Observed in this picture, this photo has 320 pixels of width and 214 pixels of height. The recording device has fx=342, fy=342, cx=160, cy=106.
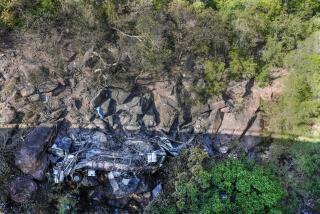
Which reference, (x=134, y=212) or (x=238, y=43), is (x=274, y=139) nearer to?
(x=238, y=43)

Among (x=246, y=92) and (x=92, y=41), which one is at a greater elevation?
(x=92, y=41)

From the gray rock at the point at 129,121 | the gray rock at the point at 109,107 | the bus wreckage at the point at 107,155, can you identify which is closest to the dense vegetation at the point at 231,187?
the bus wreckage at the point at 107,155

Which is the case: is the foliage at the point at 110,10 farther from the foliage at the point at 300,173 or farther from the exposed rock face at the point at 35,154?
the foliage at the point at 300,173

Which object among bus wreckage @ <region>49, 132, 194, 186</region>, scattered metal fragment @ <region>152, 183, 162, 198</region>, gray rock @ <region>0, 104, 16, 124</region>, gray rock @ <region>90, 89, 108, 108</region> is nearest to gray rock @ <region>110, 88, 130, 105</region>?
gray rock @ <region>90, 89, 108, 108</region>

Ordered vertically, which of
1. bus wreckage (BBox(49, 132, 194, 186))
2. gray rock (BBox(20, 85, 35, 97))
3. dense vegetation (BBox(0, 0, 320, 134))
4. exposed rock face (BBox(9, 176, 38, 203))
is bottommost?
exposed rock face (BBox(9, 176, 38, 203))

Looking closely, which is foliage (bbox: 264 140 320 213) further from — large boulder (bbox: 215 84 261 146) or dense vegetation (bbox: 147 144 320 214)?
large boulder (bbox: 215 84 261 146)

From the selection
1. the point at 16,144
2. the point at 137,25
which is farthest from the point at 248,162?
the point at 16,144
